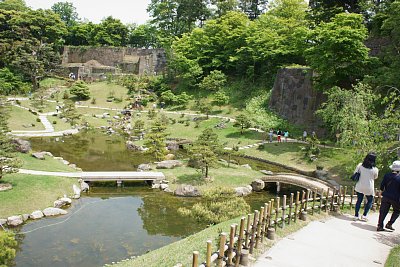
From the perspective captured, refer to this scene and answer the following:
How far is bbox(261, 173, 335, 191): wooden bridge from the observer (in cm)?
1913

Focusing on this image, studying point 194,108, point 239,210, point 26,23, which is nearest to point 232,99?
point 194,108

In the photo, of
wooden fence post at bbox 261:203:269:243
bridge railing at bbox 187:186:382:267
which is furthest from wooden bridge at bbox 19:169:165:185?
wooden fence post at bbox 261:203:269:243

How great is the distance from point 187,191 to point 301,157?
11226mm

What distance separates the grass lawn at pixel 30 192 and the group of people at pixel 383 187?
13.3 m

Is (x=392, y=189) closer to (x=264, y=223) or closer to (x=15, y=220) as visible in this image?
(x=264, y=223)

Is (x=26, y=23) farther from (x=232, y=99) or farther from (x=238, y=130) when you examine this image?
(x=238, y=130)

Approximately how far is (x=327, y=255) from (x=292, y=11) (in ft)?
143

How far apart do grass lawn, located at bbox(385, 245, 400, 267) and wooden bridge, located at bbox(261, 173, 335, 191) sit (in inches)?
426

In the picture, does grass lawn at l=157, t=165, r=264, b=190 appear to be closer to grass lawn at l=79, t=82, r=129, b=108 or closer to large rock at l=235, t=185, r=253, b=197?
large rock at l=235, t=185, r=253, b=197

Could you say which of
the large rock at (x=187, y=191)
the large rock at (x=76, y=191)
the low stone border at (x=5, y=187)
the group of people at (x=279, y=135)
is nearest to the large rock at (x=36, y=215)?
the low stone border at (x=5, y=187)

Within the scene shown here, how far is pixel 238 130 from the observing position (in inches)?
1310

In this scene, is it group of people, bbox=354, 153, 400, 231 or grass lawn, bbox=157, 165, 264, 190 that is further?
grass lawn, bbox=157, 165, 264, 190

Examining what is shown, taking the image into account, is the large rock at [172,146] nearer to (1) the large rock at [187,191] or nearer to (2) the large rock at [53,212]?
(1) the large rock at [187,191]

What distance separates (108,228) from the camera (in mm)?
14555
